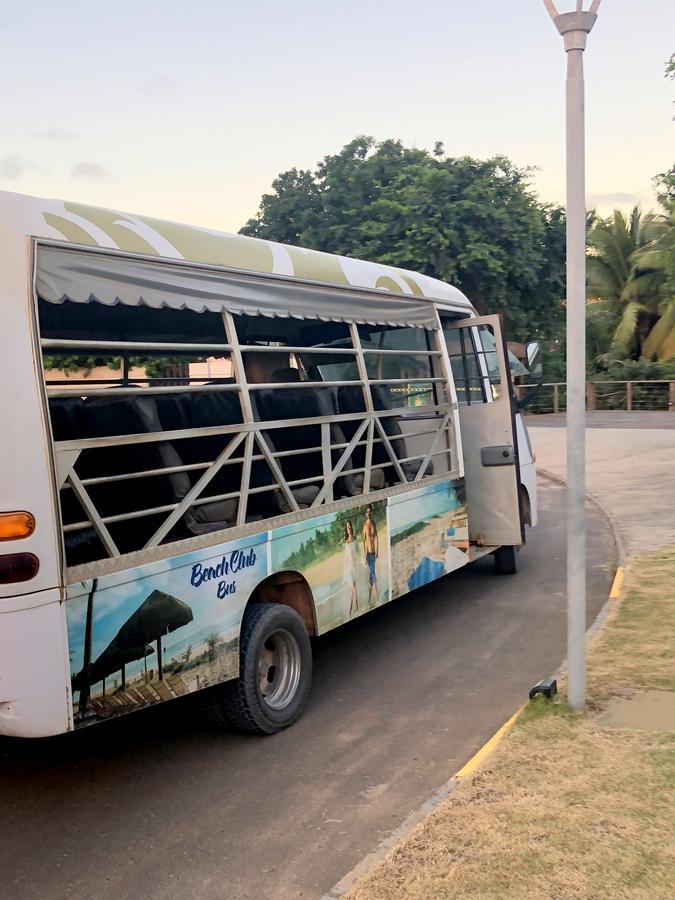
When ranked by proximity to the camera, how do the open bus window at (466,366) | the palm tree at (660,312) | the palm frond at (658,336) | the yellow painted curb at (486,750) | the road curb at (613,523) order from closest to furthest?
the yellow painted curb at (486,750), the open bus window at (466,366), the road curb at (613,523), the palm tree at (660,312), the palm frond at (658,336)

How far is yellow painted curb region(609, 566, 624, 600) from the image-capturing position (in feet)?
23.2

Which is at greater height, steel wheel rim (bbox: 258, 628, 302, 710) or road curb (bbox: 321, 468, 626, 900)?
steel wheel rim (bbox: 258, 628, 302, 710)

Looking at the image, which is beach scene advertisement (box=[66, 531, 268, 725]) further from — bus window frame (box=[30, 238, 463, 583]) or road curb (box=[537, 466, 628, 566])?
road curb (box=[537, 466, 628, 566])

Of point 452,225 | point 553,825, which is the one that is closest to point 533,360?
point 553,825

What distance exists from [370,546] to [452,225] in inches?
796

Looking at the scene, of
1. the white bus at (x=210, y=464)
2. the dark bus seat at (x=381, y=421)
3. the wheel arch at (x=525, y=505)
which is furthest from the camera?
the wheel arch at (x=525, y=505)

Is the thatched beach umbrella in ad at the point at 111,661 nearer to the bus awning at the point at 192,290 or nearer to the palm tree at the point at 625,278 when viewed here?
the bus awning at the point at 192,290

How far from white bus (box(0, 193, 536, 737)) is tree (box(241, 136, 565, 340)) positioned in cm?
1754

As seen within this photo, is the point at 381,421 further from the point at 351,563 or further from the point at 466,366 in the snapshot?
the point at 466,366

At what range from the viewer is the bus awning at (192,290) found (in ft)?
12.1

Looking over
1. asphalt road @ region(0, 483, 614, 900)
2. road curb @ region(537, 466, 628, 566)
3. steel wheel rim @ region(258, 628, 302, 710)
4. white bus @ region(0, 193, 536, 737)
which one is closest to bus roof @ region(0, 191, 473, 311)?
white bus @ region(0, 193, 536, 737)

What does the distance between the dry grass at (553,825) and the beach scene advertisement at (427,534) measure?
172 cm

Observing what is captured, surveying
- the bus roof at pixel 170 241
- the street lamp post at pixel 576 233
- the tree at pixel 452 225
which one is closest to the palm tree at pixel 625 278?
the tree at pixel 452 225

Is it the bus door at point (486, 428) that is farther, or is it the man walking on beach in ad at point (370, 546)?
the bus door at point (486, 428)
